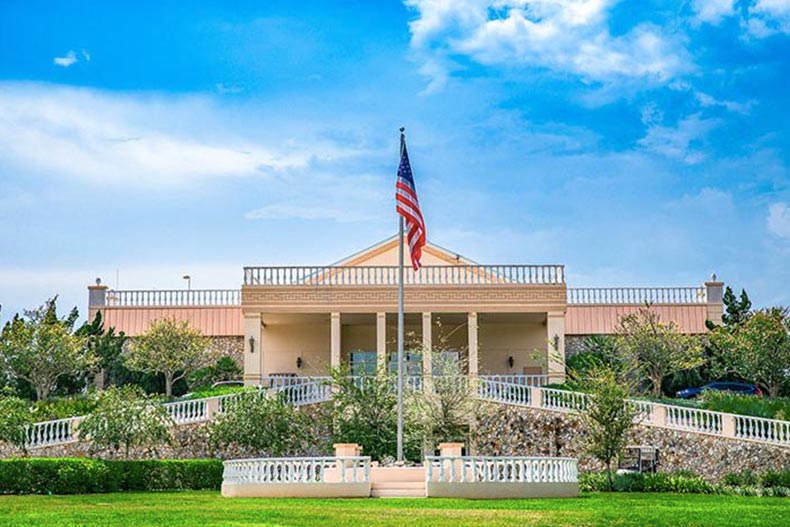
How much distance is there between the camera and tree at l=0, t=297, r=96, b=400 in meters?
38.5

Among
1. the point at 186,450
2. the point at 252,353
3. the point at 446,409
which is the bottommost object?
the point at 186,450

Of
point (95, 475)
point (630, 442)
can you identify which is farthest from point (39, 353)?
point (630, 442)

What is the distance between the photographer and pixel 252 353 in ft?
134

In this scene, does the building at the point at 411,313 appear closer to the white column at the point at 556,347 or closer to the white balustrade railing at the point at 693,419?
the white column at the point at 556,347

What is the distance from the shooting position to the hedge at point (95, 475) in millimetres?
25594

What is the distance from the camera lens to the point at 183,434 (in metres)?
34.1

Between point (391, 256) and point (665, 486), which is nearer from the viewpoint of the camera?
point (665, 486)

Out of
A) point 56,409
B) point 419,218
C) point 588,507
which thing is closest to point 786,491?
point 588,507

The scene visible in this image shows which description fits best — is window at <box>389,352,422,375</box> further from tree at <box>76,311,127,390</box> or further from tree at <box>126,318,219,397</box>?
tree at <box>76,311,127,390</box>

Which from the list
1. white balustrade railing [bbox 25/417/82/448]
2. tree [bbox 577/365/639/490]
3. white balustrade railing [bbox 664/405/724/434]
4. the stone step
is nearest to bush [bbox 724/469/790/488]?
white balustrade railing [bbox 664/405/724/434]

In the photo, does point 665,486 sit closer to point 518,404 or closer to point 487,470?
point 487,470

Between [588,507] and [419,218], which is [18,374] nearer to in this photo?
[419,218]

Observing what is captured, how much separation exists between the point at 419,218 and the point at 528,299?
13442 mm

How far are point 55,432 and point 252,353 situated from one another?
948cm
